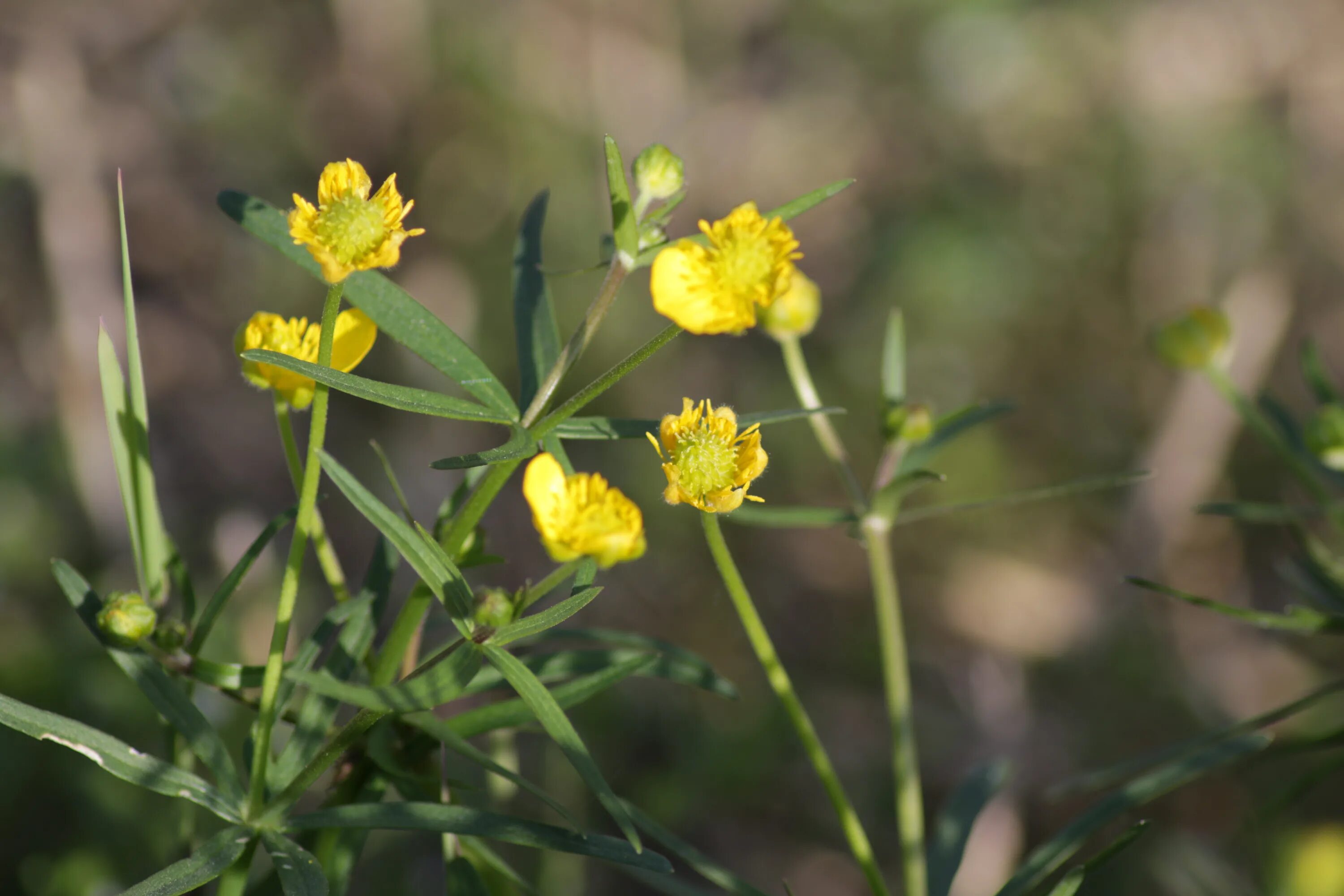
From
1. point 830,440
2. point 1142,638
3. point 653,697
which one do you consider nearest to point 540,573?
point 653,697

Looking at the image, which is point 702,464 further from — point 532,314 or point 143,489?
point 143,489

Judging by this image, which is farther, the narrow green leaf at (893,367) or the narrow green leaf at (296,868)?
the narrow green leaf at (893,367)

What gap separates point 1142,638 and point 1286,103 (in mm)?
2720

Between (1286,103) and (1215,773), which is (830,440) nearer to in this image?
(1215,773)

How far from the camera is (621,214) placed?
1222mm

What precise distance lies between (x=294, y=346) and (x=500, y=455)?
0.45 metres

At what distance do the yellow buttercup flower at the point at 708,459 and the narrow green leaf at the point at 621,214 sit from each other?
0.19 metres

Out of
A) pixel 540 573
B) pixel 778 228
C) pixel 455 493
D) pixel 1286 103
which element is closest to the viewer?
pixel 778 228

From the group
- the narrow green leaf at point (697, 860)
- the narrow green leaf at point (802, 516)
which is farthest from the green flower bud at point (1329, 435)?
the narrow green leaf at point (697, 860)

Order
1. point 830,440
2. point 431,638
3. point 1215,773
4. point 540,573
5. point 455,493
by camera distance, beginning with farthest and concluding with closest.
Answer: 1. point 540,573
2. point 1215,773
3. point 431,638
4. point 830,440
5. point 455,493

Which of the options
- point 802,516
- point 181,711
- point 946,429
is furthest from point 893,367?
point 181,711

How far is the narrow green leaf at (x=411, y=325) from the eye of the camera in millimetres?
1315

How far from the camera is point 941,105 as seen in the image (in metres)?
5.11

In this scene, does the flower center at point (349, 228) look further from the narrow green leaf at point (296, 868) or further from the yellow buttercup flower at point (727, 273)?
the narrow green leaf at point (296, 868)
